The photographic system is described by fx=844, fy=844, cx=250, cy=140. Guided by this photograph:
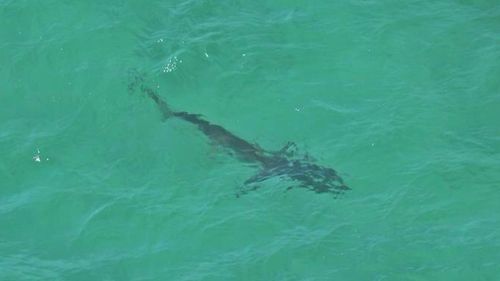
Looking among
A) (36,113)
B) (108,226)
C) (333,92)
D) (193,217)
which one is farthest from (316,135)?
(36,113)

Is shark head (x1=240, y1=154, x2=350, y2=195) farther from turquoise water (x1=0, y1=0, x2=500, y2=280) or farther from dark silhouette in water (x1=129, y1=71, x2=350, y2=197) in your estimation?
turquoise water (x1=0, y1=0, x2=500, y2=280)

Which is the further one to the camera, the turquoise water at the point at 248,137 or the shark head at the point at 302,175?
the shark head at the point at 302,175

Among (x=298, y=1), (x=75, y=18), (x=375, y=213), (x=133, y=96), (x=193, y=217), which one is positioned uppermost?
(x=75, y=18)

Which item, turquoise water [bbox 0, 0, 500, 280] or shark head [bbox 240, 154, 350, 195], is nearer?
turquoise water [bbox 0, 0, 500, 280]

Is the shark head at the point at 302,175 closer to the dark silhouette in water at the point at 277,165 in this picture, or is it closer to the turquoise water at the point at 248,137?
the dark silhouette in water at the point at 277,165

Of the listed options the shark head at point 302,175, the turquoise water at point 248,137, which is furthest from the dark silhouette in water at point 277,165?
the turquoise water at point 248,137

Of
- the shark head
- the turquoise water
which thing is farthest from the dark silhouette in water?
the turquoise water

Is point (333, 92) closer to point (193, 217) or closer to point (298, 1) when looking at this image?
point (298, 1)
